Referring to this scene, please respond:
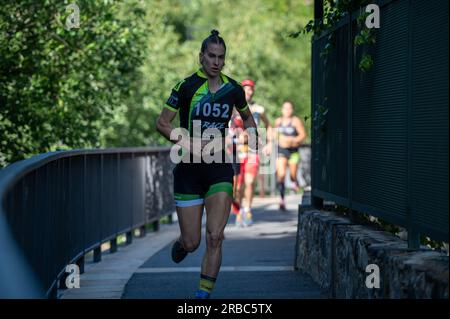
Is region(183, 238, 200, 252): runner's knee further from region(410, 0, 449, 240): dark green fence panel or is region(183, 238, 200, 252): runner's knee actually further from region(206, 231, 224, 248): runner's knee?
region(410, 0, 449, 240): dark green fence panel

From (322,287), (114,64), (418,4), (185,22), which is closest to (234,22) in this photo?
(185,22)

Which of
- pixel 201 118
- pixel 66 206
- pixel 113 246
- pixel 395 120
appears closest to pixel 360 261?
pixel 395 120

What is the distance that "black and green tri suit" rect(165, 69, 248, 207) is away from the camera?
880cm

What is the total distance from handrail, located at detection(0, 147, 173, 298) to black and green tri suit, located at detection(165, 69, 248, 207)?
1.05 meters

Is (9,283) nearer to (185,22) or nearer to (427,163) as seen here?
(427,163)

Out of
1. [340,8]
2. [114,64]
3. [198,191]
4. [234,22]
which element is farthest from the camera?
[234,22]

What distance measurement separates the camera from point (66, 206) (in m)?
10.3

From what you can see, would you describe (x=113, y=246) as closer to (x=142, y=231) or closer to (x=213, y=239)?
(x=142, y=231)

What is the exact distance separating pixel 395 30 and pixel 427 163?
4.19 ft

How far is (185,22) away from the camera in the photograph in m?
51.8

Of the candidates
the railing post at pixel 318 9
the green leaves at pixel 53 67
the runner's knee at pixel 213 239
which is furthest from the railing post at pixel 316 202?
the green leaves at pixel 53 67

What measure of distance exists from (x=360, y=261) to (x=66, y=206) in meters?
3.24

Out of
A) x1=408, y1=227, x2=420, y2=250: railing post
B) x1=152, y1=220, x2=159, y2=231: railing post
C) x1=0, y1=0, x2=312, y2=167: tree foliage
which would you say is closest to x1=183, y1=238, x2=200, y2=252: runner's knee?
x1=408, y1=227, x2=420, y2=250: railing post

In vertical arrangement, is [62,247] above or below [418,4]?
below
